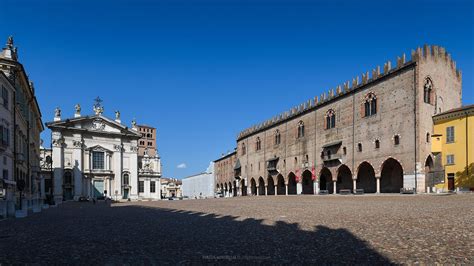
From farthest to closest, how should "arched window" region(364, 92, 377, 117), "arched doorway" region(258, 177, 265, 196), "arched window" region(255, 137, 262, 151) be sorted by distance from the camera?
"arched window" region(255, 137, 262, 151) → "arched doorway" region(258, 177, 265, 196) → "arched window" region(364, 92, 377, 117)

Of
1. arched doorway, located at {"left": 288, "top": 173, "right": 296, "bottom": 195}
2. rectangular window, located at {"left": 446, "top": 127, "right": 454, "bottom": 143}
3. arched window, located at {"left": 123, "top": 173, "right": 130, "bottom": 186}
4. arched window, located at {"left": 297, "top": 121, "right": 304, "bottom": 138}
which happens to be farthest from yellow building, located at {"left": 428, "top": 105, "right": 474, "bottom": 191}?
arched window, located at {"left": 123, "top": 173, "right": 130, "bottom": 186}

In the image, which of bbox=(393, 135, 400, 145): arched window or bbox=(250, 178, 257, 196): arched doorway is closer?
bbox=(393, 135, 400, 145): arched window

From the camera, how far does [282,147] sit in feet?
186

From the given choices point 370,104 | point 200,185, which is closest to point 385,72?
point 370,104

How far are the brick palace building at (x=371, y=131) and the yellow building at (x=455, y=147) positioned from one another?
96cm

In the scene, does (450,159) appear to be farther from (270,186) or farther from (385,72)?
(270,186)

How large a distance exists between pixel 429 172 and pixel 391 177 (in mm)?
4755

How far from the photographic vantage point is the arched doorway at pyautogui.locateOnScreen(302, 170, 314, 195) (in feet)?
166

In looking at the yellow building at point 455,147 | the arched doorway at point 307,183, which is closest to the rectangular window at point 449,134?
the yellow building at point 455,147

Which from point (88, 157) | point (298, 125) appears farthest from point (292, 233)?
point (88, 157)

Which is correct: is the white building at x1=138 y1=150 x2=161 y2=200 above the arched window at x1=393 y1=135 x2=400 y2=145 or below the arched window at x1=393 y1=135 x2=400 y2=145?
below

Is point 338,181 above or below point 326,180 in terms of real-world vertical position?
above

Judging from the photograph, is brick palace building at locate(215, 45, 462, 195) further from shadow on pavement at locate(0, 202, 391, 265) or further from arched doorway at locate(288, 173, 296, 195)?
shadow on pavement at locate(0, 202, 391, 265)

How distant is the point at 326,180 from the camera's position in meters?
49.1
